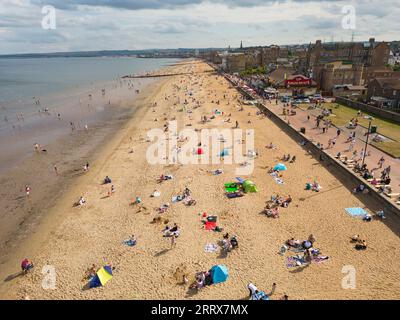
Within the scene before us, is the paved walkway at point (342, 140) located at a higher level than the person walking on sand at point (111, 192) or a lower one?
higher

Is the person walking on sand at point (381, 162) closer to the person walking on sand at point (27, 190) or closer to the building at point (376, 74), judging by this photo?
the person walking on sand at point (27, 190)

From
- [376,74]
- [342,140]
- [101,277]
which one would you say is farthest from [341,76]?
[101,277]

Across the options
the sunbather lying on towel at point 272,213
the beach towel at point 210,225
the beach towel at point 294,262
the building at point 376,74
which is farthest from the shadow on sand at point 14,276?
the building at point 376,74

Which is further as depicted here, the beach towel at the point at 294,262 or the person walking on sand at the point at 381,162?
the person walking on sand at the point at 381,162

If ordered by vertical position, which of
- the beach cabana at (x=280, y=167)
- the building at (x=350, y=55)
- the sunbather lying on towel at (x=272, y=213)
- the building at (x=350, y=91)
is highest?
the building at (x=350, y=55)

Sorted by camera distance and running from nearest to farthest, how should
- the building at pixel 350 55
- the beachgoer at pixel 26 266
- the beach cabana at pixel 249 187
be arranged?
the beachgoer at pixel 26 266 < the beach cabana at pixel 249 187 < the building at pixel 350 55

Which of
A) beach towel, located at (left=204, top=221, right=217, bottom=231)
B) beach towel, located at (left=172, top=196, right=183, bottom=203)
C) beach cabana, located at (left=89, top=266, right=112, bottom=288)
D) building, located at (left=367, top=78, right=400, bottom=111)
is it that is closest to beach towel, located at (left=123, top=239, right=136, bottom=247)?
beach cabana, located at (left=89, top=266, right=112, bottom=288)

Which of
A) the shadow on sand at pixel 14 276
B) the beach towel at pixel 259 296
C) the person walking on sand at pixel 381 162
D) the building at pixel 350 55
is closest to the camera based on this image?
the beach towel at pixel 259 296
